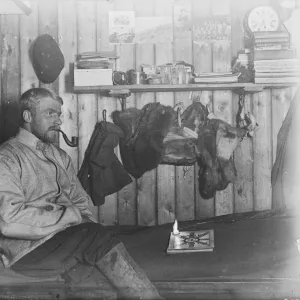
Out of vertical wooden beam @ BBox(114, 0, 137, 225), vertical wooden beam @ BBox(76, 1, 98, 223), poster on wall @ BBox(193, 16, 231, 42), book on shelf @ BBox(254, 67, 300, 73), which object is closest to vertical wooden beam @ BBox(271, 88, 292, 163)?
book on shelf @ BBox(254, 67, 300, 73)

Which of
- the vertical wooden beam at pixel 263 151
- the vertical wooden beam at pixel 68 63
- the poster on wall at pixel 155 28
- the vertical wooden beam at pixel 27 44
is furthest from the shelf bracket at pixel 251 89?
the vertical wooden beam at pixel 27 44

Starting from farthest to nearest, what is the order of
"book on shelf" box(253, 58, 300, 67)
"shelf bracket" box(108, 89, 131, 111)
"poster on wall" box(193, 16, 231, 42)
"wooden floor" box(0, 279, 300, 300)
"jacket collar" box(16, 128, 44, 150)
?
"poster on wall" box(193, 16, 231, 42) < "shelf bracket" box(108, 89, 131, 111) < "book on shelf" box(253, 58, 300, 67) < "jacket collar" box(16, 128, 44, 150) < "wooden floor" box(0, 279, 300, 300)

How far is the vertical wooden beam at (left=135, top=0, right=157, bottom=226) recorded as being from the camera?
137 inches

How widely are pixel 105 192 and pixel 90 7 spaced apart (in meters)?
1.19

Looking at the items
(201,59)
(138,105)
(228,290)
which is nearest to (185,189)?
(138,105)

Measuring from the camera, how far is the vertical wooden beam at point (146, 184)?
3.47 metres

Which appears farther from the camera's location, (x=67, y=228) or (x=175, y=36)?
(x=175, y=36)

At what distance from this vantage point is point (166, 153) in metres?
3.37

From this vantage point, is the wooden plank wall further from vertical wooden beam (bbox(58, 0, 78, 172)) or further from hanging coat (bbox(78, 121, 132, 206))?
hanging coat (bbox(78, 121, 132, 206))

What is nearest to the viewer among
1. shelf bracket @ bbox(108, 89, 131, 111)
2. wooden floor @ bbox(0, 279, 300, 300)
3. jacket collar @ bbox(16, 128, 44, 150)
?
wooden floor @ bbox(0, 279, 300, 300)

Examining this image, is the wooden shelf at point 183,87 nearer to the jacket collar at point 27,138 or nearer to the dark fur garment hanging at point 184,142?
the dark fur garment hanging at point 184,142

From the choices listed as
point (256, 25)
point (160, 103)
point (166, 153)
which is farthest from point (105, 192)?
point (256, 25)

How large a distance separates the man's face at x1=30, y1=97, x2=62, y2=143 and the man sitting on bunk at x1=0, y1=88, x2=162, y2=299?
50 mm

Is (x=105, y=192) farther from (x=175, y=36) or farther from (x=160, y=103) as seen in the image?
(x=175, y=36)
